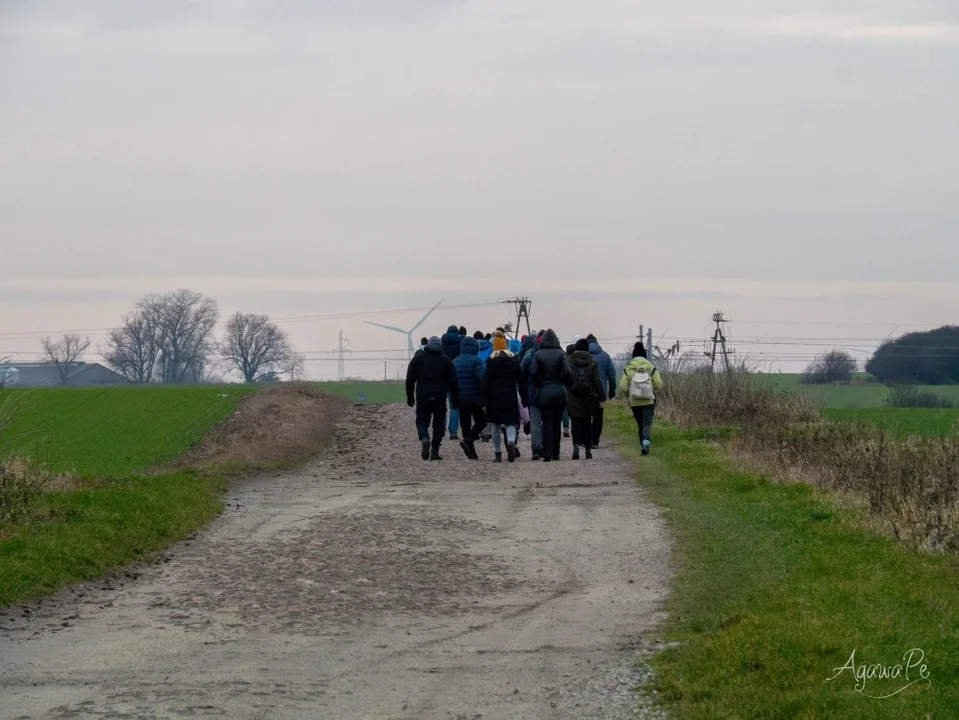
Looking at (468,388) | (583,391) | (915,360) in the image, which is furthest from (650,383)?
(915,360)

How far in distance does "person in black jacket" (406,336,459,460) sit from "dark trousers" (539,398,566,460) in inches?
60.5

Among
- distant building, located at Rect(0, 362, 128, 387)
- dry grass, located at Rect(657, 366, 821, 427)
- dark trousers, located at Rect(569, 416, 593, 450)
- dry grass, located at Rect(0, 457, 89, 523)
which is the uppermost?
distant building, located at Rect(0, 362, 128, 387)

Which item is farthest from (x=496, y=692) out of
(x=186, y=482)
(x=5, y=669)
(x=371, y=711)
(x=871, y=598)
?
(x=186, y=482)

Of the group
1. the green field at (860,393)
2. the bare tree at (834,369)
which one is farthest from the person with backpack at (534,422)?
the bare tree at (834,369)

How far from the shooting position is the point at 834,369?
73562mm

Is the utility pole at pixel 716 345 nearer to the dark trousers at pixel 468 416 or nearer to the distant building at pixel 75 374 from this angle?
the dark trousers at pixel 468 416

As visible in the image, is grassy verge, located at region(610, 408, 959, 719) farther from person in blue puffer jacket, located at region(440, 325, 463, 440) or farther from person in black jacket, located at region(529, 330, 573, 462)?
person in blue puffer jacket, located at region(440, 325, 463, 440)

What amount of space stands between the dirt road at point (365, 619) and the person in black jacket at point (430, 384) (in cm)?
552

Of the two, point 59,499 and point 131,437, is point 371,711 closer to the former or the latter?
point 59,499

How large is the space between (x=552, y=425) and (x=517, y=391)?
1.04 meters

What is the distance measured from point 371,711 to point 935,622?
12.7ft

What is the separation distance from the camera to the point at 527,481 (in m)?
18.3
